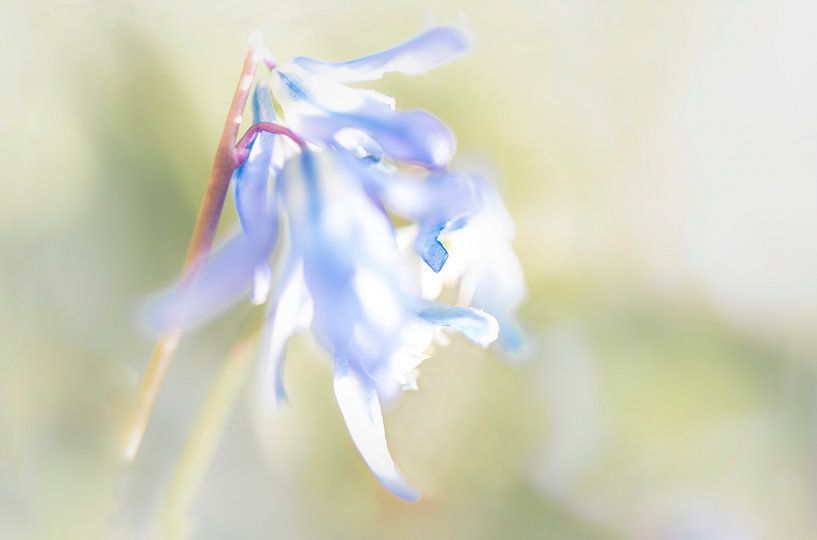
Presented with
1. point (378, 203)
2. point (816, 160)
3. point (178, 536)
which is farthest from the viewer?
point (816, 160)

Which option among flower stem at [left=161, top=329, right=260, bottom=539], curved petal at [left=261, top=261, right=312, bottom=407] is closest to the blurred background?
flower stem at [left=161, top=329, right=260, bottom=539]

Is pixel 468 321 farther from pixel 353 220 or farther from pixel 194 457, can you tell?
pixel 194 457

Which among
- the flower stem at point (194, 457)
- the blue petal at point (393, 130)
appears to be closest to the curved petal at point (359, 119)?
the blue petal at point (393, 130)

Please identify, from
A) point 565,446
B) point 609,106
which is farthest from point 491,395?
point 609,106

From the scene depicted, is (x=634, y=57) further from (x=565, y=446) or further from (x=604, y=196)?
(x=565, y=446)

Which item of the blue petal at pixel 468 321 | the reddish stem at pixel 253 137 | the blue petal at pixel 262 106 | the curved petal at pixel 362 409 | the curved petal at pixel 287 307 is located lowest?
the curved petal at pixel 362 409

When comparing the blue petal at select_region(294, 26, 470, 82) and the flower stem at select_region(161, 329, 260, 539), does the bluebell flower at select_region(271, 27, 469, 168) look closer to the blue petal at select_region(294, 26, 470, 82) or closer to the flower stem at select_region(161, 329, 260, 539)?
the blue petal at select_region(294, 26, 470, 82)

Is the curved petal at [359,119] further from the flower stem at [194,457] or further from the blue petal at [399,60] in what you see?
the flower stem at [194,457]
